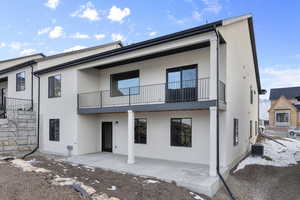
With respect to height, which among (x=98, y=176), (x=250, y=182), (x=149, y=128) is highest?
(x=149, y=128)

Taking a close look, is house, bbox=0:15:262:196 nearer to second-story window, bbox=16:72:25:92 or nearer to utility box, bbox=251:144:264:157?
utility box, bbox=251:144:264:157

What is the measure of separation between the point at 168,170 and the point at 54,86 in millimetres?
9296

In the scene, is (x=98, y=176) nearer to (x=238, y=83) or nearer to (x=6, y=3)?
(x=238, y=83)

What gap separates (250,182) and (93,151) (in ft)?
28.8

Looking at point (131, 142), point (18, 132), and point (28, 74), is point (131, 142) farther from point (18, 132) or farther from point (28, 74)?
point (28, 74)

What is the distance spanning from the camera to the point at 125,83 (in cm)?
1144

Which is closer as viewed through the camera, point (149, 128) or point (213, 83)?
point (213, 83)

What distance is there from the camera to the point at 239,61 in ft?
34.6

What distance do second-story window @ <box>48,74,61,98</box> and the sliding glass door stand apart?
729cm

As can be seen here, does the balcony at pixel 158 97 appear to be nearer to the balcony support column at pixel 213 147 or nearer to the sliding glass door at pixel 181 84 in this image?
the sliding glass door at pixel 181 84

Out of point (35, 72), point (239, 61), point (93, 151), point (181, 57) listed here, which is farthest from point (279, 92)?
point (35, 72)

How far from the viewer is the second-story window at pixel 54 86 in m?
12.1

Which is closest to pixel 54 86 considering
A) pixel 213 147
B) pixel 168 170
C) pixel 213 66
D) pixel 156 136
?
pixel 156 136

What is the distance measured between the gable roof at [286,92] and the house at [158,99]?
→ 1114 inches
